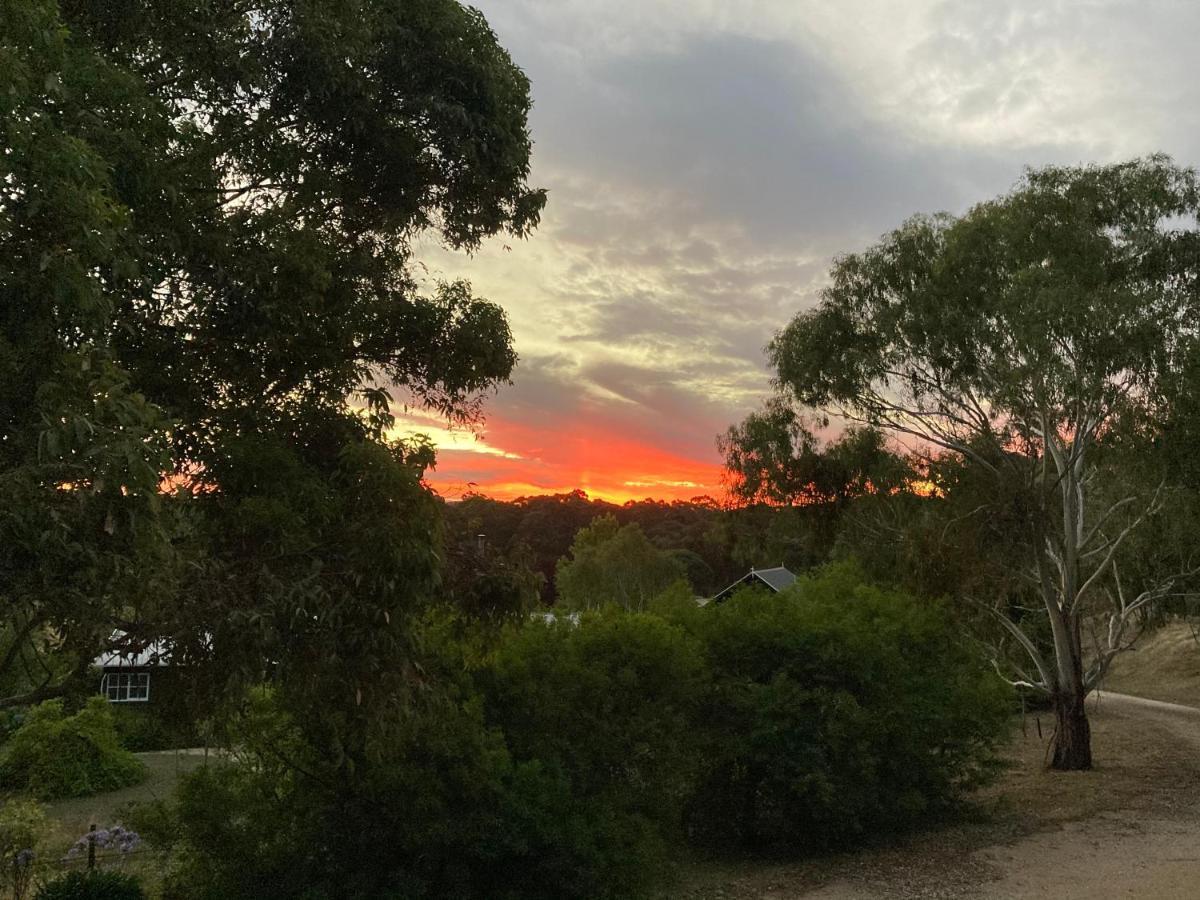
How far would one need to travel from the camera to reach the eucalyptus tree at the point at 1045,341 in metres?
15.8

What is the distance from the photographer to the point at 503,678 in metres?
9.68

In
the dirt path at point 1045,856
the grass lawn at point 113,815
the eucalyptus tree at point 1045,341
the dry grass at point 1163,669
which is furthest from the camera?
the dry grass at point 1163,669

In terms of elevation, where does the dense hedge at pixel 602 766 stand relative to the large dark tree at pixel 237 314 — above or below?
below

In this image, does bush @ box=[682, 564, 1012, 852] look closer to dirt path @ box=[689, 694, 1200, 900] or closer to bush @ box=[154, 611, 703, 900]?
dirt path @ box=[689, 694, 1200, 900]

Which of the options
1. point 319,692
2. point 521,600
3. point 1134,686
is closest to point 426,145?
point 521,600

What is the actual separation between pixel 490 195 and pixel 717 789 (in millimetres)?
7945

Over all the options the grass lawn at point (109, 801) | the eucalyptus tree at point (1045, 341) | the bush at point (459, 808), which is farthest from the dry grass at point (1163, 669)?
the grass lawn at point (109, 801)

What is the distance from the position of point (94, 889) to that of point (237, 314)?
630cm

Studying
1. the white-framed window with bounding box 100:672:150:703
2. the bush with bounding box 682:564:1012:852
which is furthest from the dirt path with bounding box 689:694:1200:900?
the white-framed window with bounding box 100:672:150:703

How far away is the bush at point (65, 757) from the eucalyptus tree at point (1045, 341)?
15850 millimetres

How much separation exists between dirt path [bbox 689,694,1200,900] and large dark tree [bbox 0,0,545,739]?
649cm

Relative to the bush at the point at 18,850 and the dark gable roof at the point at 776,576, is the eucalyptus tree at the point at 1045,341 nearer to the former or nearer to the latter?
the bush at the point at 18,850

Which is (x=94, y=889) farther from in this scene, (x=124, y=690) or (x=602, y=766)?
(x=124, y=690)

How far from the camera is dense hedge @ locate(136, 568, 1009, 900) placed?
890 cm
